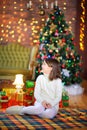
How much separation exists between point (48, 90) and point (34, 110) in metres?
0.37

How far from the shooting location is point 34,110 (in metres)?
4.55

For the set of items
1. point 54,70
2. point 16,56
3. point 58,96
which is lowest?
point 58,96

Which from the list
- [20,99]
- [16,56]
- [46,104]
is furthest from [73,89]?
[46,104]

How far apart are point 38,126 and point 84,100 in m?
2.77

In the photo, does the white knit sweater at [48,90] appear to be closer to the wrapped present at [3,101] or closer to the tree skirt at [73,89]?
the wrapped present at [3,101]

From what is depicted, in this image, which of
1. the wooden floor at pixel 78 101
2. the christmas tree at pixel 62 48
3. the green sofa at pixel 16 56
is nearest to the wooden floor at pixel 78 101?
the wooden floor at pixel 78 101

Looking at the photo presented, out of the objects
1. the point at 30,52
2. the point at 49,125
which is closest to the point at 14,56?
the point at 30,52

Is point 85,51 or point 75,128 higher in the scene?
point 85,51

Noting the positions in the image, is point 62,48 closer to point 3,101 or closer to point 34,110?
point 3,101

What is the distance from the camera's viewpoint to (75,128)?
13.2ft

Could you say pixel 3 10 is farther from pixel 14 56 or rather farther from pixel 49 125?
pixel 49 125

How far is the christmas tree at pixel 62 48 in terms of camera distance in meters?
7.50

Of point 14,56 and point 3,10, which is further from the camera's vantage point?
point 3,10

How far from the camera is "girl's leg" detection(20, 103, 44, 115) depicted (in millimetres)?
4530
